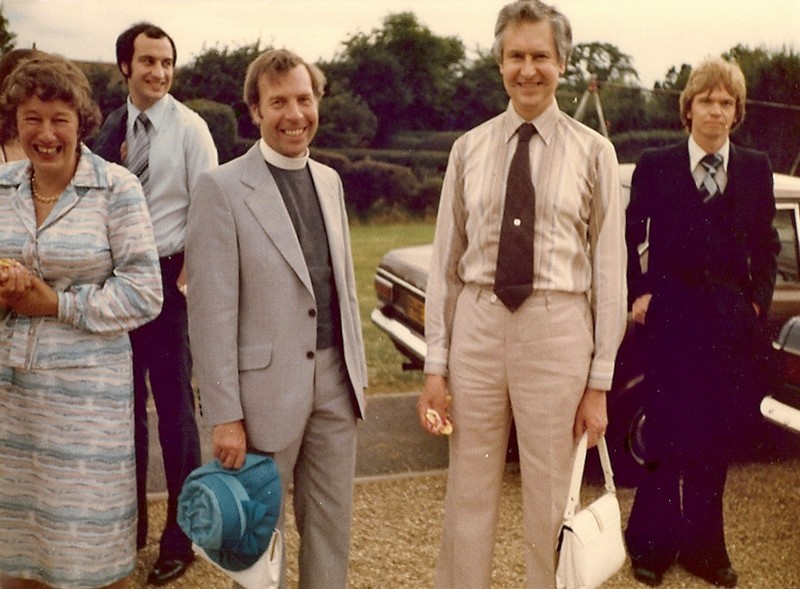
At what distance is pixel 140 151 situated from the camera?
375 cm

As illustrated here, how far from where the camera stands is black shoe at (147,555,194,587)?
3670mm

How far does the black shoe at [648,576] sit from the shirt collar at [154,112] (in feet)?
9.29

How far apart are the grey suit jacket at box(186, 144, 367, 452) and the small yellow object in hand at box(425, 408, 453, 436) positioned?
43 cm

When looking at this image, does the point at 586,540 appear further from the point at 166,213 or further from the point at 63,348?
the point at 166,213

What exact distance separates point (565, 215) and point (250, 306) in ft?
3.28

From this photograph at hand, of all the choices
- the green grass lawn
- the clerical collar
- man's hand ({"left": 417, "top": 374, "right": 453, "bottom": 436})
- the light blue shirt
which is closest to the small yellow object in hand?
man's hand ({"left": 417, "top": 374, "right": 453, "bottom": 436})

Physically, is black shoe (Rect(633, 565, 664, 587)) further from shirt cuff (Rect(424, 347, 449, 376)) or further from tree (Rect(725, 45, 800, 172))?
tree (Rect(725, 45, 800, 172))

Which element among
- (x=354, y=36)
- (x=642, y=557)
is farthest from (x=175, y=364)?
(x=354, y=36)

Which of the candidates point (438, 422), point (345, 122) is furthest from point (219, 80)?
point (438, 422)

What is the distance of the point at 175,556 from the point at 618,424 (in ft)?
7.78

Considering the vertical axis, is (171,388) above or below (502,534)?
above

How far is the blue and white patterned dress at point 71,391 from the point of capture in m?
2.67

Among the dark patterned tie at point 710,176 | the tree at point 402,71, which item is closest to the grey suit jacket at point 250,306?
the dark patterned tie at point 710,176

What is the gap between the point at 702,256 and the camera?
370cm
